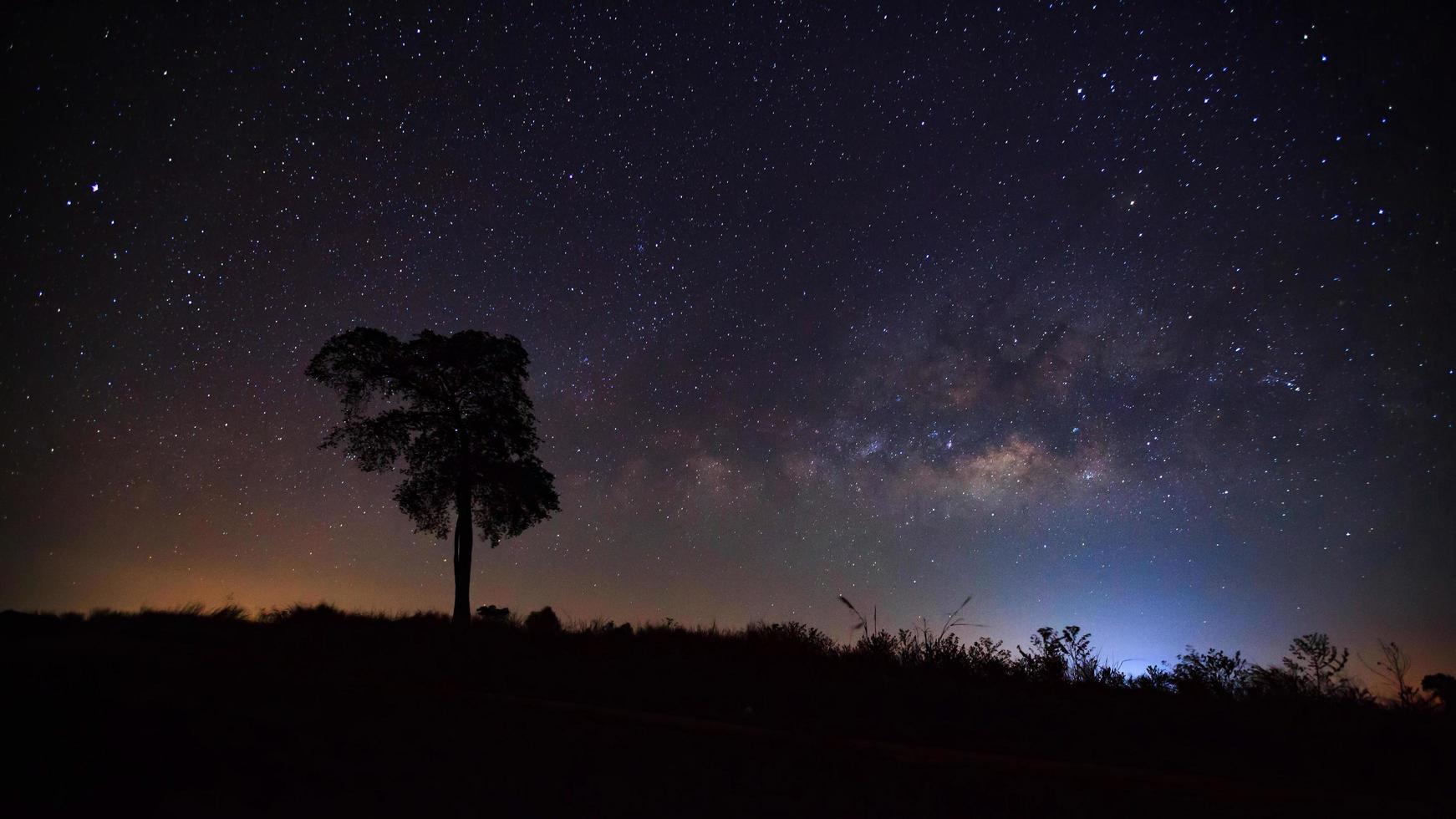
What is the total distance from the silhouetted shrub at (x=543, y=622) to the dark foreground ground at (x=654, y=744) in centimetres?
285

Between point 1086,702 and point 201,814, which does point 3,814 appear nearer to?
point 201,814

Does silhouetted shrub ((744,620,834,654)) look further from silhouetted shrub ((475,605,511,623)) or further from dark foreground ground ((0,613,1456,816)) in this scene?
silhouetted shrub ((475,605,511,623))

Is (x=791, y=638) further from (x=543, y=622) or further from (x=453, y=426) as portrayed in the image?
(x=453, y=426)

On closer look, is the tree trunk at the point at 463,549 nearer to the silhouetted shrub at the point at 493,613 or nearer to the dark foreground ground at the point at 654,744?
the silhouetted shrub at the point at 493,613

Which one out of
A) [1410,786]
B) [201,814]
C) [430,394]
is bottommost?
[1410,786]

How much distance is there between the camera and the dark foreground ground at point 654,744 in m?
4.18

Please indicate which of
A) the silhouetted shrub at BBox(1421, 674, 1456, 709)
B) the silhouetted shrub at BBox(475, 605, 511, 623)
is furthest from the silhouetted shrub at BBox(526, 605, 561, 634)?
the silhouetted shrub at BBox(1421, 674, 1456, 709)

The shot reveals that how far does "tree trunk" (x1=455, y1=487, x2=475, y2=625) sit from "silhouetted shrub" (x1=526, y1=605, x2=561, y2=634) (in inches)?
167

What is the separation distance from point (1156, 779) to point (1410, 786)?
209 centimetres

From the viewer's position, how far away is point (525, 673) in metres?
8.34

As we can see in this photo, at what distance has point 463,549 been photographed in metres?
19.6

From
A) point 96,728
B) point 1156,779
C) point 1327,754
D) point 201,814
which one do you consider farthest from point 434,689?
point 1327,754

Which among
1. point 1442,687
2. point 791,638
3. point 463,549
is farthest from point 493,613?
point 1442,687

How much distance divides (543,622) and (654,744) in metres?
8.70
